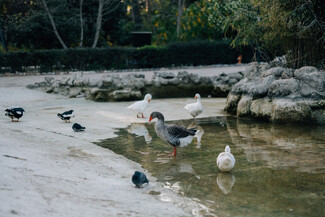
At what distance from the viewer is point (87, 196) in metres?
5.02

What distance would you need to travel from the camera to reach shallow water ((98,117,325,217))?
17.4 feet

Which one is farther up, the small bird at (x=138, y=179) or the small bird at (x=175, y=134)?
the small bird at (x=175, y=134)

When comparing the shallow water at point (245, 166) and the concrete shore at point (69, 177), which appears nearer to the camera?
the concrete shore at point (69, 177)

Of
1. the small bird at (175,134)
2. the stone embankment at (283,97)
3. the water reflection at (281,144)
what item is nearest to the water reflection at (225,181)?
the water reflection at (281,144)

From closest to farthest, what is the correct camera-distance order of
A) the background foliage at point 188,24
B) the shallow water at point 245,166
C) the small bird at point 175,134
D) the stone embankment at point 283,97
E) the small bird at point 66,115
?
the shallow water at point 245,166
the small bird at point 175,134
the small bird at point 66,115
the stone embankment at point 283,97
the background foliage at point 188,24

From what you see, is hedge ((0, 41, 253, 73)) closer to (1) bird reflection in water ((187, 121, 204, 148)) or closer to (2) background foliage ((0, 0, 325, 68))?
(2) background foliage ((0, 0, 325, 68))

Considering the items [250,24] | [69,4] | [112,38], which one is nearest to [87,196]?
[250,24]

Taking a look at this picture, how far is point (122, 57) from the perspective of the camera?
25.0 meters

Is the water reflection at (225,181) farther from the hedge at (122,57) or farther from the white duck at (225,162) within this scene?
the hedge at (122,57)

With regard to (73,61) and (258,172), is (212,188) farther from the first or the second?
(73,61)

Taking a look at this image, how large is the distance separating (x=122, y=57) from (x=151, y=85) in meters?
9.64

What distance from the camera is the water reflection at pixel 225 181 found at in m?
5.90

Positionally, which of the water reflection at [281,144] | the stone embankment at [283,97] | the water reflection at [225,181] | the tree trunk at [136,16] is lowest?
the water reflection at [225,181]

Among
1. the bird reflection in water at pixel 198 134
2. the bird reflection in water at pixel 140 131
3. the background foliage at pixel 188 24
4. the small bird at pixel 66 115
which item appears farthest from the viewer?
the background foliage at pixel 188 24
